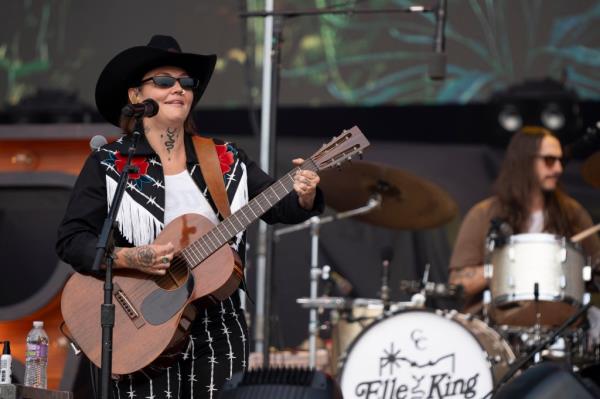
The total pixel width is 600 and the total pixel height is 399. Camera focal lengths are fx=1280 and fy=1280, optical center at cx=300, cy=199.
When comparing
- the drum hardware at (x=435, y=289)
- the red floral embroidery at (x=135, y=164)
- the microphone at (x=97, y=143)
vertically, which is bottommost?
the drum hardware at (x=435, y=289)

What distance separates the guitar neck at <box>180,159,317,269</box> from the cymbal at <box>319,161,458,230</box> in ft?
9.50

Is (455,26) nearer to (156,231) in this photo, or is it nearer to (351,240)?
(351,240)

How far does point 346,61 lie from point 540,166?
1627 mm

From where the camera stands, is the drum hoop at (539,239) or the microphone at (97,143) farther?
the drum hoop at (539,239)

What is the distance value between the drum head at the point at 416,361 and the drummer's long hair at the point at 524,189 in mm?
1077

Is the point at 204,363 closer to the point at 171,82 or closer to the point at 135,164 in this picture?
the point at 135,164

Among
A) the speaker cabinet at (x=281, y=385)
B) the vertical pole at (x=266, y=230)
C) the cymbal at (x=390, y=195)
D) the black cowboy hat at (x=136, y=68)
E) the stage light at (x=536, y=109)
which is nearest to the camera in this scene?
the speaker cabinet at (x=281, y=385)

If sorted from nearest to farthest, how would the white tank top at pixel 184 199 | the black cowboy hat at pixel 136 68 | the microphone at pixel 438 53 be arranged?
1. the white tank top at pixel 184 199
2. the black cowboy hat at pixel 136 68
3. the microphone at pixel 438 53

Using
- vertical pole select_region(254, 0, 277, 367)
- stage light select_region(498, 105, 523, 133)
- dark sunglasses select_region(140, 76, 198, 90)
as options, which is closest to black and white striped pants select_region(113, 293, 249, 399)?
dark sunglasses select_region(140, 76, 198, 90)

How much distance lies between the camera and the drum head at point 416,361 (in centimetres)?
738

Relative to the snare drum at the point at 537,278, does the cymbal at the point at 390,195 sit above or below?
above

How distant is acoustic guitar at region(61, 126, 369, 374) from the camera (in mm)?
4805

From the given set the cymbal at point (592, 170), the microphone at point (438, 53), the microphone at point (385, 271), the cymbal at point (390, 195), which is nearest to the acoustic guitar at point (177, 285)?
the microphone at point (438, 53)

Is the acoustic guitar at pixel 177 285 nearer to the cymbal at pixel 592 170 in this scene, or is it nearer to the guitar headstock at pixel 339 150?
the guitar headstock at pixel 339 150
